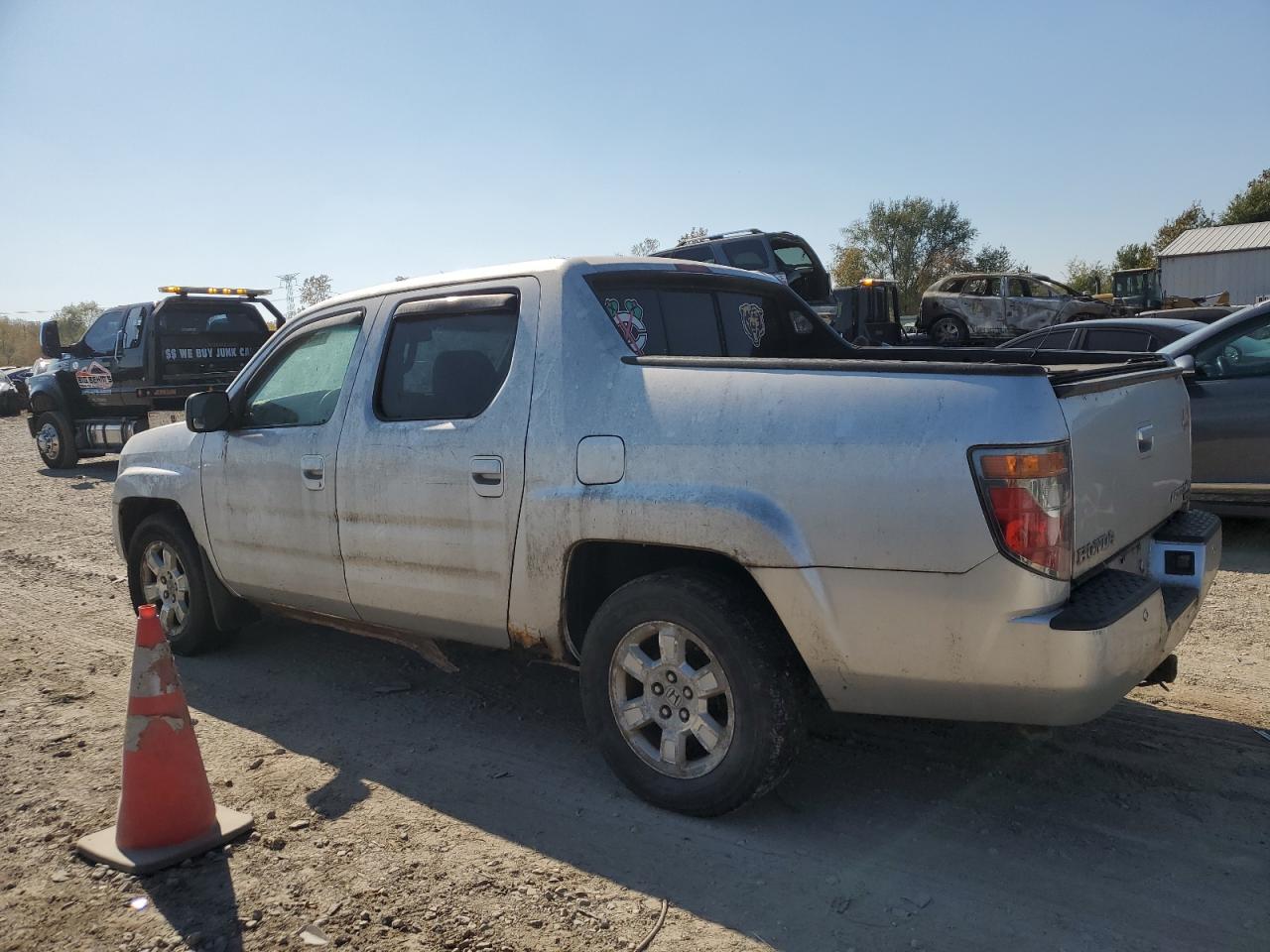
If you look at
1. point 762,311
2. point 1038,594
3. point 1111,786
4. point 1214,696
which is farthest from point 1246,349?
point 1038,594

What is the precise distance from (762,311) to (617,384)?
1.47m

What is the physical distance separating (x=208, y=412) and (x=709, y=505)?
282cm

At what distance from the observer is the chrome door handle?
14.6 feet

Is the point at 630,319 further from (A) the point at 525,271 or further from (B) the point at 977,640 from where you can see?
(B) the point at 977,640

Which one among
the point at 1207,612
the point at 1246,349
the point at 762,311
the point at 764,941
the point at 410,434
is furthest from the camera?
the point at 1246,349

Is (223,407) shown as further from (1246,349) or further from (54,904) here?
(1246,349)

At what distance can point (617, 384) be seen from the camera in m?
3.55

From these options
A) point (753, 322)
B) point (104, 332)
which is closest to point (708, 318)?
point (753, 322)

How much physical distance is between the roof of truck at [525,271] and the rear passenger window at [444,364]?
0.50 feet

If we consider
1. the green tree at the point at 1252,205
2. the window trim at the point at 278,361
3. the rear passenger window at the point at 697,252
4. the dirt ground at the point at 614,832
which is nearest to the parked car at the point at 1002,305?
the rear passenger window at the point at 697,252

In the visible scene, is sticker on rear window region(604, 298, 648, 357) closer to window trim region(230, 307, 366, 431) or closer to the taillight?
window trim region(230, 307, 366, 431)

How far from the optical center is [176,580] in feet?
18.1

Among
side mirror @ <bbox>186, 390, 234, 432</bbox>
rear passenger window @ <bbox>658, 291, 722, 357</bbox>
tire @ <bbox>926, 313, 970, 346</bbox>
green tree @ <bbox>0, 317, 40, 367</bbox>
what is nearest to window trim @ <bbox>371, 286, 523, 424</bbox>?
rear passenger window @ <bbox>658, 291, 722, 357</bbox>

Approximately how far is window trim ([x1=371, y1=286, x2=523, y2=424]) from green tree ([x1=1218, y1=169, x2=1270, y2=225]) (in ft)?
197
